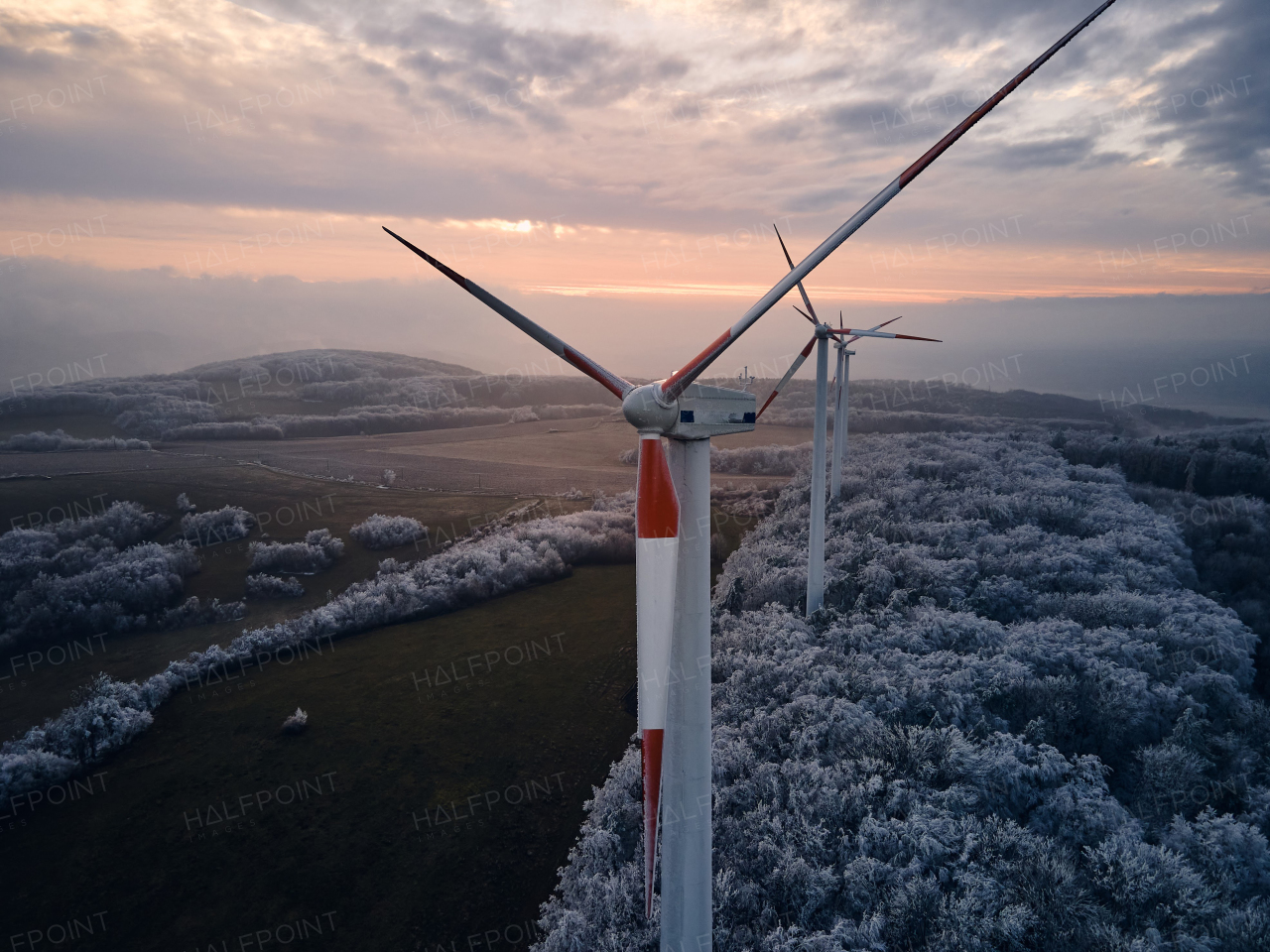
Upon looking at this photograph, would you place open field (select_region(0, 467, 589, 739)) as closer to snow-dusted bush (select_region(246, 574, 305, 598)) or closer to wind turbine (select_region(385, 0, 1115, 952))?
snow-dusted bush (select_region(246, 574, 305, 598))

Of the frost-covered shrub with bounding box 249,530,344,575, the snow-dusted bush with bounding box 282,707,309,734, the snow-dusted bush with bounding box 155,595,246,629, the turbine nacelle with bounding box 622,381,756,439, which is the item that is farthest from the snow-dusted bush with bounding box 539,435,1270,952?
the frost-covered shrub with bounding box 249,530,344,575

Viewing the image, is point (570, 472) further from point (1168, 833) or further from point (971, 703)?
point (1168, 833)

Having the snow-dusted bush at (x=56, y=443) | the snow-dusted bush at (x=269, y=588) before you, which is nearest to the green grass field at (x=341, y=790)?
the snow-dusted bush at (x=269, y=588)

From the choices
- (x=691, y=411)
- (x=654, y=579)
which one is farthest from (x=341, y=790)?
(x=691, y=411)

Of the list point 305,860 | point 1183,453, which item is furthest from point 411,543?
point 1183,453

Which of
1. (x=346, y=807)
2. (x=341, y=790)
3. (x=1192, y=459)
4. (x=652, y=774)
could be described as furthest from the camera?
(x=1192, y=459)

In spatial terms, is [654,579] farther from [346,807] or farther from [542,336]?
[346,807]

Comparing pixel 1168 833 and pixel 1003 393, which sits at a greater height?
pixel 1003 393
